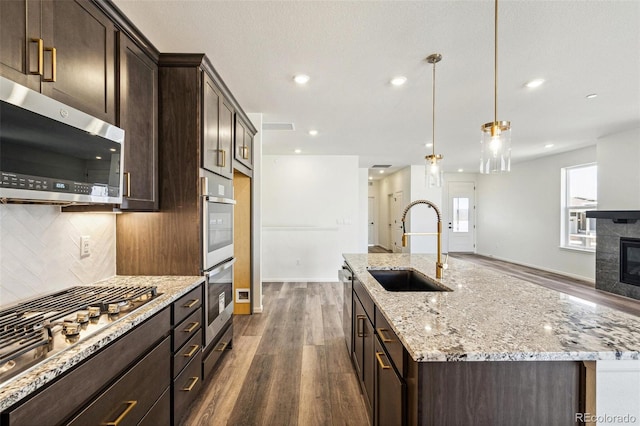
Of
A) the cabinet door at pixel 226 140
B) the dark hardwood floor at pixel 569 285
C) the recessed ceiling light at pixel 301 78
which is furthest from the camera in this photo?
the dark hardwood floor at pixel 569 285

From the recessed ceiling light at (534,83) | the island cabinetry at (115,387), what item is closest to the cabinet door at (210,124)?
the island cabinetry at (115,387)

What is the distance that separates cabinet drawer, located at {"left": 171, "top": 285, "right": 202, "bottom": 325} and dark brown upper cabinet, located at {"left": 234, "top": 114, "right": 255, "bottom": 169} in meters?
1.46

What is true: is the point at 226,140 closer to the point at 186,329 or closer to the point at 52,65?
the point at 52,65

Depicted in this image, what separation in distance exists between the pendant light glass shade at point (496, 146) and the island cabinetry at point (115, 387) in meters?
2.12

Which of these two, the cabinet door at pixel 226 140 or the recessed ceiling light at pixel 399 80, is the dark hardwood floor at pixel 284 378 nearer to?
the cabinet door at pixel 226 140

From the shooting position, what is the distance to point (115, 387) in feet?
3.70

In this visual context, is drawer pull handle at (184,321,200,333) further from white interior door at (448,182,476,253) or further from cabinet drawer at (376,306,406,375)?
white interior door at (448,182,476,253)

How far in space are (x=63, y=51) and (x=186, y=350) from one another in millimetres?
1667

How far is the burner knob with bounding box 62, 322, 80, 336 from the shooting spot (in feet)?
3.30

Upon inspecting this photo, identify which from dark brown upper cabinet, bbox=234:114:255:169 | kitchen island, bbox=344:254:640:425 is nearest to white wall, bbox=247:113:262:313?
dark brown upper cabinet, bbox=234:114:255:169

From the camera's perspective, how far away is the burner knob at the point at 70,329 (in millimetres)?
1006

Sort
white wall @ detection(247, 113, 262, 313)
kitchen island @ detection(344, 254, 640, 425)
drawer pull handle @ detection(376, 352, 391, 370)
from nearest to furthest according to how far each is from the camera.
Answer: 1. kitchen island @ detection(344, 254, 640, 425)
2. drawer pull handle @ detection(376, 352, 391, 370)
3. white wall @ detection(247, 113, 262, 313)

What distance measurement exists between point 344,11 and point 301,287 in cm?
430

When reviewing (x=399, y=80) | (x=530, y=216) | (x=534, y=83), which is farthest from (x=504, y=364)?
(x=530, y=216)
